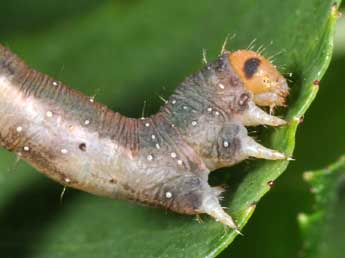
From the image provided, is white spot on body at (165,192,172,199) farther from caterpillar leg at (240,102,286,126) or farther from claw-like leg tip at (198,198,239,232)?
caterpillar leg at (240,102,286,126)

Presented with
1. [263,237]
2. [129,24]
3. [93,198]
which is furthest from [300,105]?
[129,24]

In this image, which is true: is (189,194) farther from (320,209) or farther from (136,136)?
(320,209)

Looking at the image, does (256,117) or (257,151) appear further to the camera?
(256,117)

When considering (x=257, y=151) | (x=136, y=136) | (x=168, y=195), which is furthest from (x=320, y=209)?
(x=136, y=136)

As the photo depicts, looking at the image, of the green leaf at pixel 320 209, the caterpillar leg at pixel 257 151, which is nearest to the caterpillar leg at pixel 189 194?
the caterpillar leg at pixel 257 151

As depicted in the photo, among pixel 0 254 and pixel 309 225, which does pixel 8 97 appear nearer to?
pixel 0 254

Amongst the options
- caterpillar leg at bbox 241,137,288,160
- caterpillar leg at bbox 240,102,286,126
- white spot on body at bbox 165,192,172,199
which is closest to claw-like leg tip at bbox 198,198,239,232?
white spot on body at bbox 165,192,172,199
